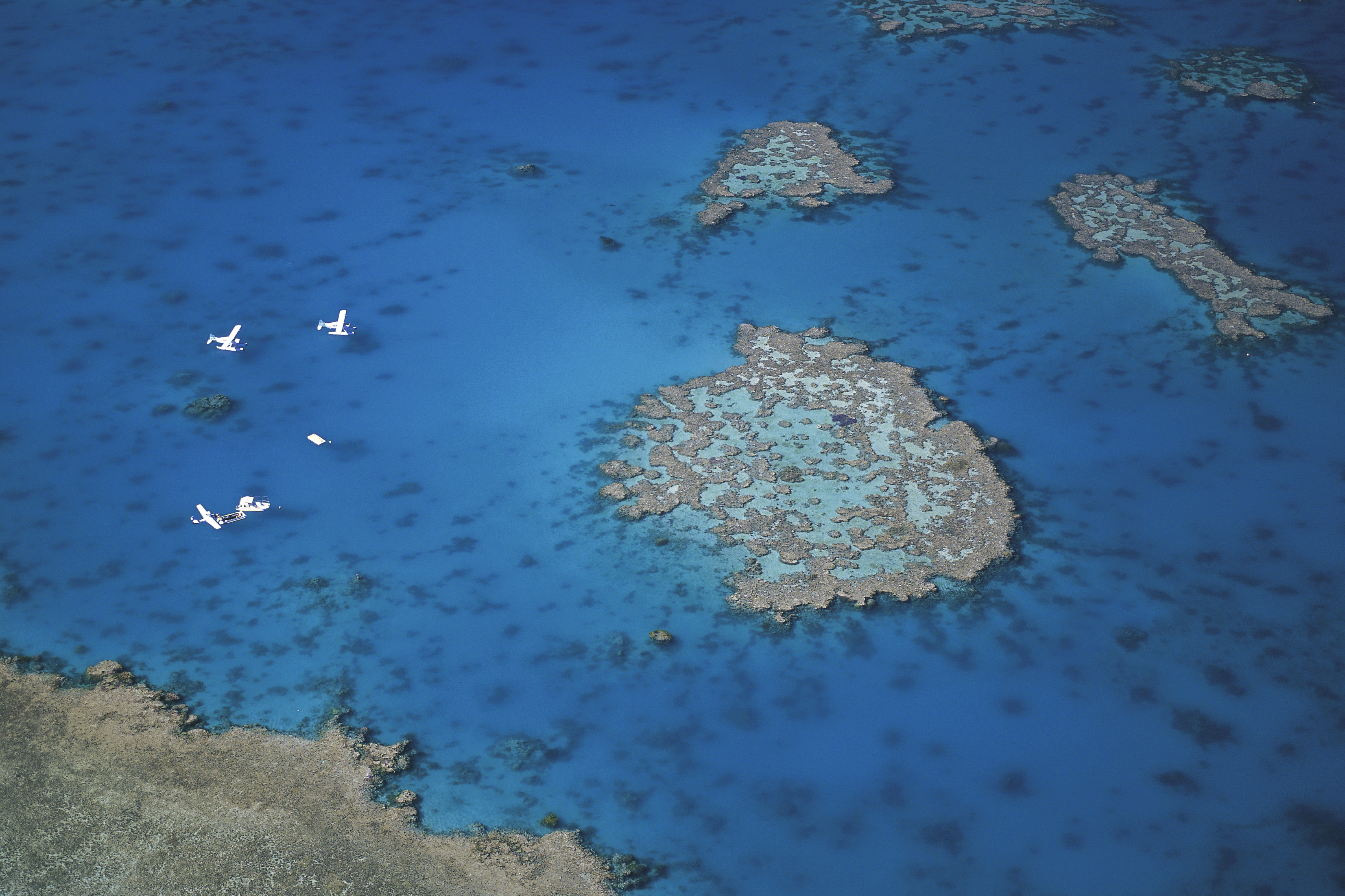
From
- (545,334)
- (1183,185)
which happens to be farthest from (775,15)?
(545,334)

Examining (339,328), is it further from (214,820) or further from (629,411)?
(214,820)

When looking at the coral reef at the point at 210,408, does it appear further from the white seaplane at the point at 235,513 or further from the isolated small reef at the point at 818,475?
the isolated small reef at the point at 818,475

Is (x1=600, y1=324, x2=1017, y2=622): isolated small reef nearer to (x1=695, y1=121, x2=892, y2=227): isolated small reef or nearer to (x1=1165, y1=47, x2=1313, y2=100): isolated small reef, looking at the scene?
(x1=695, y1=121, x2=892, y2=227): isolated small reef

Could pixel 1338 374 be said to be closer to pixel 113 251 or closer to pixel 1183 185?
pixel 1183 185

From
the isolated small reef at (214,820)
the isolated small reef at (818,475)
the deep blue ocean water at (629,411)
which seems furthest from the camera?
the isolated small reef at (818,475)

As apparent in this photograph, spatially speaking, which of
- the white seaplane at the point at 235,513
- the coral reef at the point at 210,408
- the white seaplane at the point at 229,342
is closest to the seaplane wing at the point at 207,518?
the white seaplane at the point at 235,513

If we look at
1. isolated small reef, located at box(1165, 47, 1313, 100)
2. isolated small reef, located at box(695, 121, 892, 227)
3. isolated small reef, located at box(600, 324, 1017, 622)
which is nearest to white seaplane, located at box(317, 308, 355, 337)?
isolated small reef, located at box(600, 324, 1017, 622)

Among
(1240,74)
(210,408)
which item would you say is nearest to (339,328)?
(210,408)
